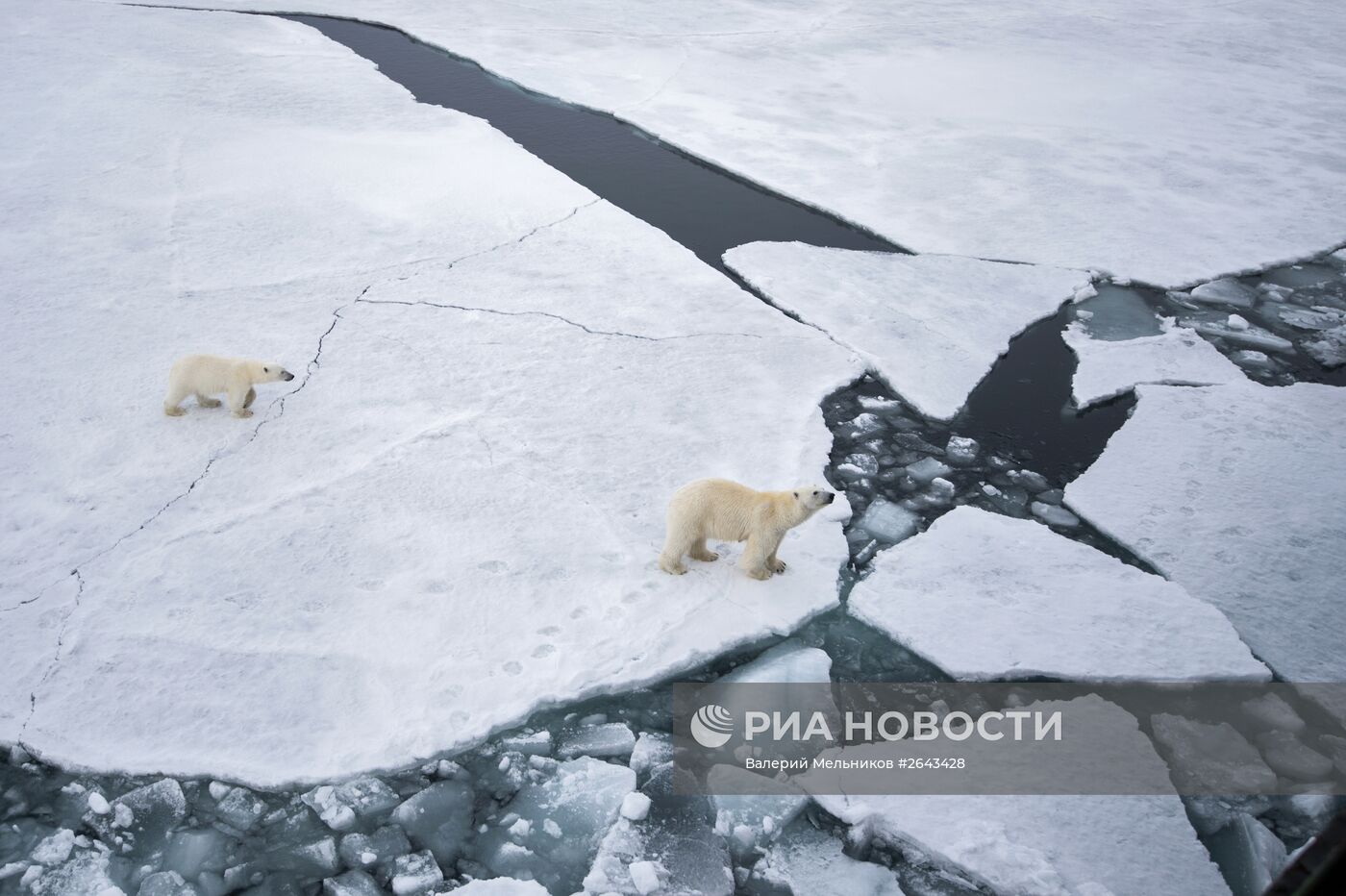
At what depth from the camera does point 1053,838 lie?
8.09 ft

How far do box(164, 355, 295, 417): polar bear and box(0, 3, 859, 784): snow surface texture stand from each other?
12 cm

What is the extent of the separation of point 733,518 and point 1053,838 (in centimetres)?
128

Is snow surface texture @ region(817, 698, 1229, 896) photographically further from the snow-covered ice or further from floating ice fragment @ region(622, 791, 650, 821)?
floating ice fragment @ region(622, 791, 650, 821)

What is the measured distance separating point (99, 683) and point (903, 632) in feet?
7.97

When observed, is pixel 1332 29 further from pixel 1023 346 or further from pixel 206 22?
pixel 206 22

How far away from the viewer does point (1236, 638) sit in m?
3.06

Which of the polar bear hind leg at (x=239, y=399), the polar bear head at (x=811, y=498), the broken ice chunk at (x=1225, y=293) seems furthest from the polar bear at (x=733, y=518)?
the broken ice chunk at (x=1225, y=293)

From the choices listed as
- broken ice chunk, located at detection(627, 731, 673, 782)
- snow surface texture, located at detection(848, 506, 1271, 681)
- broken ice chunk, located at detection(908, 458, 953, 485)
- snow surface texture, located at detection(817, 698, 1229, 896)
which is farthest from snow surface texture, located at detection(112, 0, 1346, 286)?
broken ice chunk, located at detection(627, 731, 673, 782)

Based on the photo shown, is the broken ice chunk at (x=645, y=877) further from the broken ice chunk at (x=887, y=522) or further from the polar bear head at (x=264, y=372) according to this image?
the polar bear head at (x=264, y=372)

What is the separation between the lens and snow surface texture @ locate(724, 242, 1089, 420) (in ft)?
14.8

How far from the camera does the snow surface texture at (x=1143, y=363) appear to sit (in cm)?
450

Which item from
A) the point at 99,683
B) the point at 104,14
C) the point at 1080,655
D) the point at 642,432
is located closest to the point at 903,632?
the point at 1080,655

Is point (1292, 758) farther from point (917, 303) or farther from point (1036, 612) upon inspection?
point (917, 303)

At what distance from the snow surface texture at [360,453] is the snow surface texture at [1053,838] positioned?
2.37 ft
